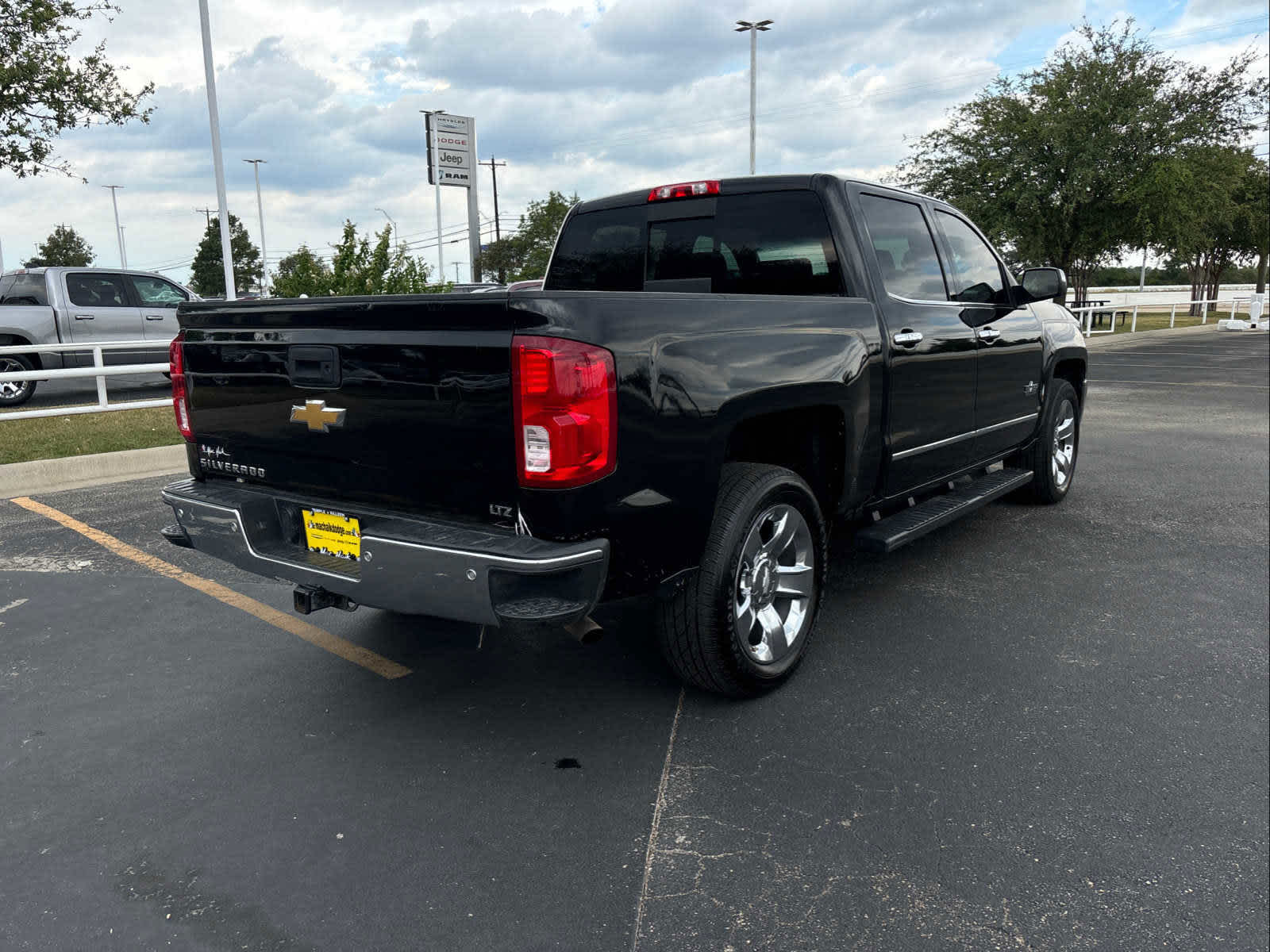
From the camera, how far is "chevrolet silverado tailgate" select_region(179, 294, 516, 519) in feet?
9.22

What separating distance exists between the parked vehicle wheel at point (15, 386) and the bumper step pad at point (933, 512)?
11.5 meters

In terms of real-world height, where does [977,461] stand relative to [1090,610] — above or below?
above

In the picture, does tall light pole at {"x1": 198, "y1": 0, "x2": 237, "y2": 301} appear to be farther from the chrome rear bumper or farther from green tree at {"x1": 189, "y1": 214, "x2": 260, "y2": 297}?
green tree at {"x1": 189, "y1": 214, "x2": 260, "y2": 297}

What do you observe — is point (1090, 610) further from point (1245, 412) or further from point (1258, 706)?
point (1245, 412)

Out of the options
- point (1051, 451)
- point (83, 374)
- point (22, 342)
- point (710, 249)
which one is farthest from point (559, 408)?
point (22, 342)

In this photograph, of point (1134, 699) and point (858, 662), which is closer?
point (1134, 699)

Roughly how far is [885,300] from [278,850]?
10.3 feet

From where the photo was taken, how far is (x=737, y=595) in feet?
11.1

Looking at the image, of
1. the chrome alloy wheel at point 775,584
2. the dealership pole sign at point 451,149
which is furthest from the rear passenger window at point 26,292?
the dealership pole sign at point 451,149

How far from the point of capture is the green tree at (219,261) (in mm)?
74062

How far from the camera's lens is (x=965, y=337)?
4.82 meters

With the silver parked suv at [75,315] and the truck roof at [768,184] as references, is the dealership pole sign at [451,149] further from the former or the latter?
the truck roof at [768,184]

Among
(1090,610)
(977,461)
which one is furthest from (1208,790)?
(977,461)

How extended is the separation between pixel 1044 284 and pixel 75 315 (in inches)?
520
